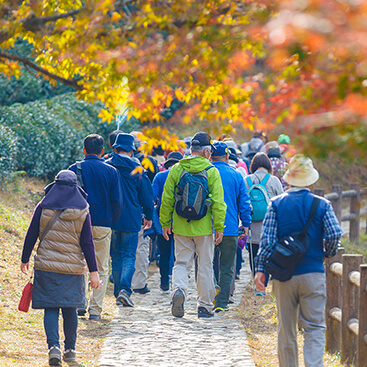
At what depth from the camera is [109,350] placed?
20.7ft

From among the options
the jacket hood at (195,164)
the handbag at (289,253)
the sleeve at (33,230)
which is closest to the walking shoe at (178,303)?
the jacket hood at (195,164)

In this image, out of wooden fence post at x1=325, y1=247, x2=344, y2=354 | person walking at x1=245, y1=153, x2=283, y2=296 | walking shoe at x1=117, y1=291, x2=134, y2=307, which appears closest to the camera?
wooden fence post at x1=325, y1=247, x2=344, y2=354

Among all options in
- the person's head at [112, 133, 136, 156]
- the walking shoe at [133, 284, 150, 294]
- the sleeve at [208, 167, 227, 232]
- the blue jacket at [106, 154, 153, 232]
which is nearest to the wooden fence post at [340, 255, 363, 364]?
the sleeve at [208, 167, 227, 232]

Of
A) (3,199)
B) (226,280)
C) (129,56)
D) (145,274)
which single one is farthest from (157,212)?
(129,56)

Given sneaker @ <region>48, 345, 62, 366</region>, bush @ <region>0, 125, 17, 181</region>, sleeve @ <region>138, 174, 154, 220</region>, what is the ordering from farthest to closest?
1. bush @ <region>0, 125, 17, 181</region>
2. sleeve @ <region>138, 174, 154, 220</region>
3. sneaker @ <region>48, 345, 62, 366</region>

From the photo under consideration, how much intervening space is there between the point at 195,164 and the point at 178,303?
5.70 feet

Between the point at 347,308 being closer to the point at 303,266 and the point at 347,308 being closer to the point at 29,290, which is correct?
the point at 303,266

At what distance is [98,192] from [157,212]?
194 centimetres

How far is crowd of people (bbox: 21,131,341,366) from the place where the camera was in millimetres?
5070

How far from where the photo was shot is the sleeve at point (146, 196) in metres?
8.31

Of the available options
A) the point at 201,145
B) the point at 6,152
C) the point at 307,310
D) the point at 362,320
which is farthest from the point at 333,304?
the point at 6,152

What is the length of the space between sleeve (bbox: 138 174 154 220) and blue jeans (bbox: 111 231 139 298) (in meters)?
0.35

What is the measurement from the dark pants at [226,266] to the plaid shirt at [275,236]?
279 cm

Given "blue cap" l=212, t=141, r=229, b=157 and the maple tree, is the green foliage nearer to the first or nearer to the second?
"blue cap" l=212, t=141, r=229, b=157
